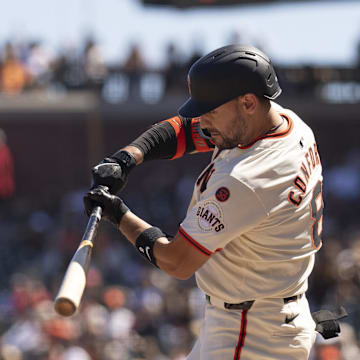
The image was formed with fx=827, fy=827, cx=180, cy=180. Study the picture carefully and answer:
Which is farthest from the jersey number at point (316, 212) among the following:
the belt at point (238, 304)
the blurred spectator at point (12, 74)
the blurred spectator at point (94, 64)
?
the blurred spectator at point (94, 64)

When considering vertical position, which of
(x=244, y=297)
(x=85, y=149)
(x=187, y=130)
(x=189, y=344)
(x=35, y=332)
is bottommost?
(x=85, y=149)

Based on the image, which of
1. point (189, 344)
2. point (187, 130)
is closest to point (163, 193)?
point (189, 344)

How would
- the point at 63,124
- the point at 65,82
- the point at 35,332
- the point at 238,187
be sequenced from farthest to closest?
the point at 63,124, the point at 65,82, the point at 35,332, the point at 238,187

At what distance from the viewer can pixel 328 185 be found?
1308cm

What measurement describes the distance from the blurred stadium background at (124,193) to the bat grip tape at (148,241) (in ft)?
13.6

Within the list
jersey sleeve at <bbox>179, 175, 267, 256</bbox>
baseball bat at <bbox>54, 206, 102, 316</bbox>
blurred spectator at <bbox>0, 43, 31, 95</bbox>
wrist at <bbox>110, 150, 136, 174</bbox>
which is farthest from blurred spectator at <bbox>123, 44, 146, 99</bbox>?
jersey sleeve at <bbox>179, 175, 267, 256</bbox>

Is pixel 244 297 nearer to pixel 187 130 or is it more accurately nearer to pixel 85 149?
pixel 187 130

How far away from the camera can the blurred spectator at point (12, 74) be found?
13.5m

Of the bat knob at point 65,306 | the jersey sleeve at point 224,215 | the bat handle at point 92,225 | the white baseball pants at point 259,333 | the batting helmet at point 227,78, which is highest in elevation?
the batting helmet at point 227,78

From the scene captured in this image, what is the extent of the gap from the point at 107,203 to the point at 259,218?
58 cm

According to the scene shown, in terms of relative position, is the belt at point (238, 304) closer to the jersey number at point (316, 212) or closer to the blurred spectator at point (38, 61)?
the jersey number at point (316, 212)

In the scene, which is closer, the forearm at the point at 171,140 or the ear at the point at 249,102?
the ear at the point at 249,102

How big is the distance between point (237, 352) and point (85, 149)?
12785 mm

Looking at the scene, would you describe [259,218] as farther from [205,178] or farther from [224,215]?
[205,178]
